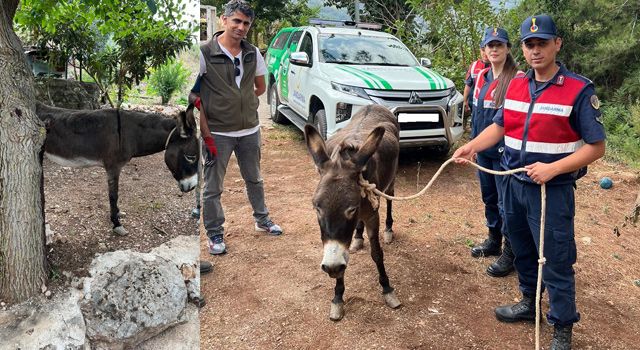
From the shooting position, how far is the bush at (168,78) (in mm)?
3580

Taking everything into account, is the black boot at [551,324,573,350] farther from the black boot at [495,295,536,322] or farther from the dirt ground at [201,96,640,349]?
the black boot at [495,295,536,322]

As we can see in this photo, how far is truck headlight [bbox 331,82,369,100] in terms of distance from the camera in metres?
5.42

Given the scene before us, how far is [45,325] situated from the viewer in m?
3.16

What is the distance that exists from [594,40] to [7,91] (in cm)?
1123

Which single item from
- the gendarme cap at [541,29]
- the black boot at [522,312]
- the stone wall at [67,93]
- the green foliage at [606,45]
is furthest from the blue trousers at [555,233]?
the green foliage at [606,45]

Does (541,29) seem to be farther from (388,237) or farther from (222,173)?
(222,173)

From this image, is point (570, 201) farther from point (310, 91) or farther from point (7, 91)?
point (310, 91)

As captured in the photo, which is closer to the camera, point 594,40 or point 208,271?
point 208,271

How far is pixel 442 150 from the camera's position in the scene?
20.8 feet

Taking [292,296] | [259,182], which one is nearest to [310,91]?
[259,182]

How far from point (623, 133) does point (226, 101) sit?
323 inches

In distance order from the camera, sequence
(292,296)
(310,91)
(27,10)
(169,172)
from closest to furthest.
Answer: (292,296) < (27,10) < (169,172) < (310,91)

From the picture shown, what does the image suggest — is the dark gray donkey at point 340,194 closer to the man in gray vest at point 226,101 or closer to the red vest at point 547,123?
the red vest at point 547,123

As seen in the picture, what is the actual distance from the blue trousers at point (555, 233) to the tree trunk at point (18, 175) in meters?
3.07
